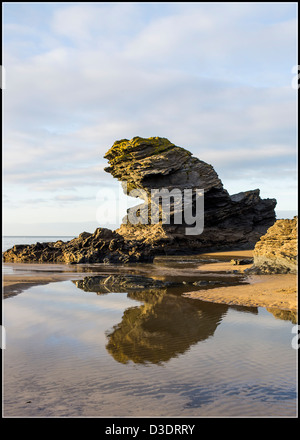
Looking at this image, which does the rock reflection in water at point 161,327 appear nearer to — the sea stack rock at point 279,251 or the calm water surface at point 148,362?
the calm water surface at point 148,362

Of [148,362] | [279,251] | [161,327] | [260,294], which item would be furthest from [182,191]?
[148,362]

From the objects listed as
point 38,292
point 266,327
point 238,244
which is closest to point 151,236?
point 238,244

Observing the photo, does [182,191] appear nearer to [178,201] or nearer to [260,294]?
[178,201]

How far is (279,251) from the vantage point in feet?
71.8

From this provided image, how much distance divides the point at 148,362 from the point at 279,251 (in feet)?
52.7

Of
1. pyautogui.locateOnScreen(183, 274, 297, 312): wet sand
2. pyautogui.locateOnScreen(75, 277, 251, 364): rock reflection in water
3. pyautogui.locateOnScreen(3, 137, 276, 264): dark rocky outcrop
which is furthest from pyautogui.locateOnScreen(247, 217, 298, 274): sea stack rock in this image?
pyautogui.locateOnScreen(3, 137, 276, 264): dark rocky outcrop

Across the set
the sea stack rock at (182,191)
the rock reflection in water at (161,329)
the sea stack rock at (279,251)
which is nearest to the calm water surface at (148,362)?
the rock reflection in water at (161,329)

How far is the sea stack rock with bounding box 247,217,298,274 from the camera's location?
2130 centimetres

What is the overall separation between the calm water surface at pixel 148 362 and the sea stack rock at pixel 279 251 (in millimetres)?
9214

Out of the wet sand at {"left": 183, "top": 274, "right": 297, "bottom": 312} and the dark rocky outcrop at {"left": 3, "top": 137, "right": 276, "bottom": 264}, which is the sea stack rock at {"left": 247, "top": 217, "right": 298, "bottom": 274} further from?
the dark rocky outcrop at {"left": 3, "top": 137, "right": 276, "bottom": 264}

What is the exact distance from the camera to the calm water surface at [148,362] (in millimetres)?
5941

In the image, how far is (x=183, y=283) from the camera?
2116cm

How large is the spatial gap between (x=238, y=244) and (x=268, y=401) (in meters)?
53.2
